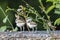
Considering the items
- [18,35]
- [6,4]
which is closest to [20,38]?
[18,35]

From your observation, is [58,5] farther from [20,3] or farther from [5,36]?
[20,3]

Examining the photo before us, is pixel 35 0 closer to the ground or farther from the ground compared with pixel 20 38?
farther from the ground

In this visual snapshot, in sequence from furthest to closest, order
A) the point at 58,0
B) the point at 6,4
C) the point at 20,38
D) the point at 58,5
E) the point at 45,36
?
1. the point at 6,4
2. the point at 58,5
3. the point at 58,0
4. the point at 20,38
5. the point at 45,36

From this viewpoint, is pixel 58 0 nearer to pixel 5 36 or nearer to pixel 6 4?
pixel 5 36

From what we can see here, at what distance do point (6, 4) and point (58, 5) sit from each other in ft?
5.97

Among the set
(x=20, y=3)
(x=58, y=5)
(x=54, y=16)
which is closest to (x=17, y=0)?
(x=20, y=3)

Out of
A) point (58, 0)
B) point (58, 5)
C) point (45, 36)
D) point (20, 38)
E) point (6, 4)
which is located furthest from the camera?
point (6, 4)

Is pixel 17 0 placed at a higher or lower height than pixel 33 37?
higher

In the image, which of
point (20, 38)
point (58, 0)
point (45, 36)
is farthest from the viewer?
point (58, 0)

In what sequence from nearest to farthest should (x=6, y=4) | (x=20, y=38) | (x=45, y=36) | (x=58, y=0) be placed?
(x=45, y=36) < (x=20, y=38) < (x=58, y=0) < (x=6, y=4)

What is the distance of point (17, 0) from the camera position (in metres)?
4.76

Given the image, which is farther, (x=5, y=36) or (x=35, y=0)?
(x=35, y=0)

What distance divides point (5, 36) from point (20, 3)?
2.26 m

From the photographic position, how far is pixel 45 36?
230 cm
